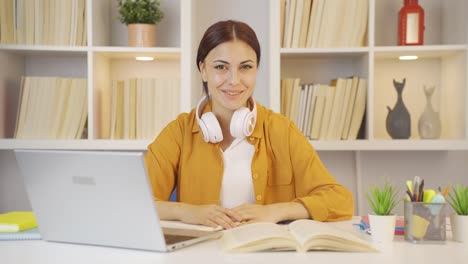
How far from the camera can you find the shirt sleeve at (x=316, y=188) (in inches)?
74.5

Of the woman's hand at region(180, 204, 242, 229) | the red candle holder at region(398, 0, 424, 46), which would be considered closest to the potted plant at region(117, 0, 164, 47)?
the red candle holder at region(398, 0, 424, 46)

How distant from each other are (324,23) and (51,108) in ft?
4.53

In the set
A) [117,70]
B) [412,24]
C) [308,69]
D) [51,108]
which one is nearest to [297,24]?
[308,69]

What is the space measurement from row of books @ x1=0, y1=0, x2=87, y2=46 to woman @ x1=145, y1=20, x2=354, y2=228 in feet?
3.23

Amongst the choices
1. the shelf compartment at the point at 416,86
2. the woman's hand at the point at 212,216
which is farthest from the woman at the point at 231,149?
the shelf compartment at the point at 416,86

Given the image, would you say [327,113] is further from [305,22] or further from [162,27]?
[162,27]

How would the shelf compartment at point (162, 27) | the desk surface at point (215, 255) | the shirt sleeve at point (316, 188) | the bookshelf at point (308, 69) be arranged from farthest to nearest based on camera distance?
the shelf compartment at point (162, 27)
the bookshelf at point (308, 69)
the shirt sleeve at point (316, 188)
the desk surface at point (215, 255)

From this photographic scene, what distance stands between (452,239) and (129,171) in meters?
0.79

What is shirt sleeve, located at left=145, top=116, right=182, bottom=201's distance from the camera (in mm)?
2182

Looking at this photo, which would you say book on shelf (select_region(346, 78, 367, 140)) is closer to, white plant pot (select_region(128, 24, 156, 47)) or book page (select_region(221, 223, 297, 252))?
white plant pot (select_region(128, 24, 156, 47))

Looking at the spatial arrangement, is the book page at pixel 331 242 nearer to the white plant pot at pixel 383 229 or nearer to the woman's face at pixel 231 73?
the white plant pot at pixel 383 229

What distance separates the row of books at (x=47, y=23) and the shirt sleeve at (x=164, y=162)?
101cm

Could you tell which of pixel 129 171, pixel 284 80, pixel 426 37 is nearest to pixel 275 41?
pixel 284 80

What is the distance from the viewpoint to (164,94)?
10.0ft
